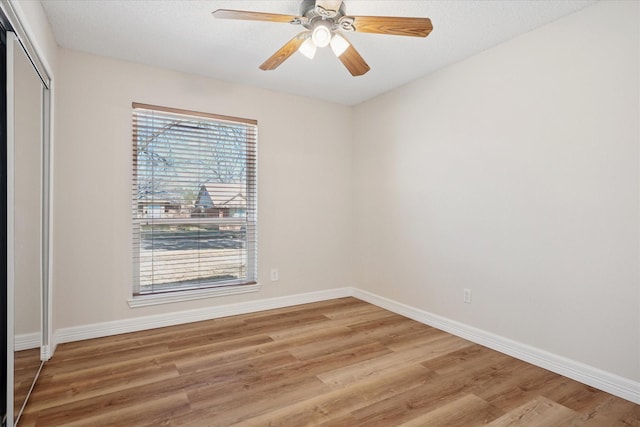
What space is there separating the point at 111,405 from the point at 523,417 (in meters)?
2.26

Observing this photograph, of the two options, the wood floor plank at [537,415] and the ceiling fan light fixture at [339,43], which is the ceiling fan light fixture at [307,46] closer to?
the ceiling fan light fixture at [339,43]

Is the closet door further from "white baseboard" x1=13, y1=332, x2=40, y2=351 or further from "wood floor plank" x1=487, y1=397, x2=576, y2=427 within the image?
"wood floor plank" x1=487, y1=397, x2=576, y2=427

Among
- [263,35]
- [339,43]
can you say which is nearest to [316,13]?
[339,43]

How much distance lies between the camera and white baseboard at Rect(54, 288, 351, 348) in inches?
111

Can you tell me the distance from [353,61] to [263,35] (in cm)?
74

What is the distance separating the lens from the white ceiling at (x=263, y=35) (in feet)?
7.17

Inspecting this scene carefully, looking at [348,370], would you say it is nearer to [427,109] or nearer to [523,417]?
[523,417]

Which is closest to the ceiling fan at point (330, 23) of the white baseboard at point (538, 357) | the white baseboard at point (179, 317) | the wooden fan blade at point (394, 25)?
the wooden fan blade at point (394, 25)

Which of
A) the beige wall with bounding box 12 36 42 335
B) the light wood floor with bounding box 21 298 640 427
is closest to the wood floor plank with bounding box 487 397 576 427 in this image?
the light wood floor with bounding box 21 298 640 427

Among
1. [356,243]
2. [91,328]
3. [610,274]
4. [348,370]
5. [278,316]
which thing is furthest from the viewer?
[356,243]

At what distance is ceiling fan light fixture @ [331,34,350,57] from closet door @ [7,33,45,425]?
5.43 feet

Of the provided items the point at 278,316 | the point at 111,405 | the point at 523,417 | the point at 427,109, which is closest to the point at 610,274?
the point at 523,417

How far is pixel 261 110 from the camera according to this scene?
144 inches

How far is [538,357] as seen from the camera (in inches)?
95.0
